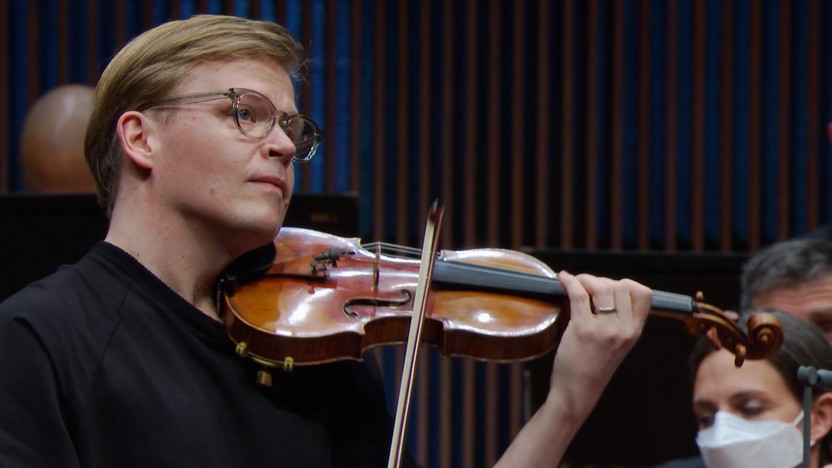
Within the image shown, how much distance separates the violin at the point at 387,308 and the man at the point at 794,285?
85 cm

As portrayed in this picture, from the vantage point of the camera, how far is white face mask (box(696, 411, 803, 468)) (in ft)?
6.45

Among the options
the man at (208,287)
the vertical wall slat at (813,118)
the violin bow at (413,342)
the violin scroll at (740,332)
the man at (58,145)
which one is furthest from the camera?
the vertical wall slat at (813,118)

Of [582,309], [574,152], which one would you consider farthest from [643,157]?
[582,309]

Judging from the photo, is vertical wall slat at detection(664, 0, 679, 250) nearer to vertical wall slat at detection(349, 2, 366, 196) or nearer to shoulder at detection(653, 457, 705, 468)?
vertical wall slat at detection(349, 2, 366, 196)

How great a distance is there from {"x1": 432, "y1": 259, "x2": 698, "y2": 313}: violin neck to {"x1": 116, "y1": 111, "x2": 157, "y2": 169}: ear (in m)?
0.46

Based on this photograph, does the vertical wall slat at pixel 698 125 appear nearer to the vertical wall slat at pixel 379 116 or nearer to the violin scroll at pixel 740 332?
the vertical wall slat at pixel 379 116

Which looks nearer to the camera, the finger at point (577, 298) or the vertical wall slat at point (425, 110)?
the finger at point (577, 298)

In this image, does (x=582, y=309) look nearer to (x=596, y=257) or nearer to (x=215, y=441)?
(x=215, y=441)

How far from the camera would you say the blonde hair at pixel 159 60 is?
5.30 feet

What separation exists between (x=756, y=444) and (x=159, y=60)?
1.20 m

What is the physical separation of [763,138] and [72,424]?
314 centimetres

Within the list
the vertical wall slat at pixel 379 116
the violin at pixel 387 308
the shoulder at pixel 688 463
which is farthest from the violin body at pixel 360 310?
the vertical wall slat at pixel 379 116

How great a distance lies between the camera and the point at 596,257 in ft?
8.70

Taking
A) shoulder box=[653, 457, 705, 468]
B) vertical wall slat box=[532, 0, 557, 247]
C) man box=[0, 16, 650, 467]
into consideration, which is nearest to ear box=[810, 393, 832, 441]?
shoulder box=[653, 457, 705, 468]
